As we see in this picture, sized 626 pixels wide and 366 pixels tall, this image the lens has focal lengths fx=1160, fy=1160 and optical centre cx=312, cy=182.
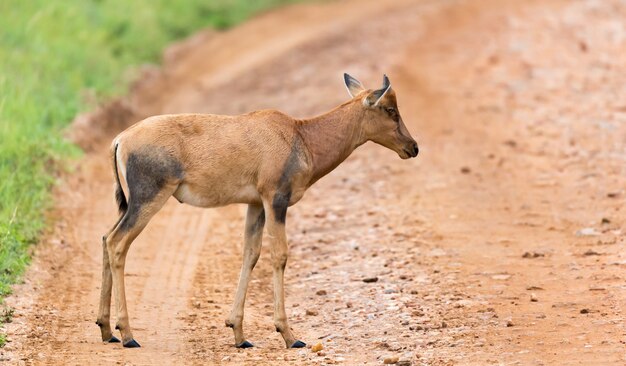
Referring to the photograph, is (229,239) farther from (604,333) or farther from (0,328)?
(604,333)

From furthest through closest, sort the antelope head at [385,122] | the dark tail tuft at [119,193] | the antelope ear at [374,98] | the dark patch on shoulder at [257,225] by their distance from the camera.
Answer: the antelope head at [385,122]
the antelope ear at [374,98]
the dark patch on shoulder at [257,225]
the dark tail tuft at [119,193]

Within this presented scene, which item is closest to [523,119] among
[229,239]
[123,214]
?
[229,239]

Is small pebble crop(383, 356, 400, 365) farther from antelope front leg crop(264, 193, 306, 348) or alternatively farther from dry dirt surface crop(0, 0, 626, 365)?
antelope front leg crop(264, 193, 306, 348)

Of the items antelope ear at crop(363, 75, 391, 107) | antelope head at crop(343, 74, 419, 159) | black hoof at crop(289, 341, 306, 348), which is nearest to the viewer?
black hoof at crop(289, 341, 306, 348)

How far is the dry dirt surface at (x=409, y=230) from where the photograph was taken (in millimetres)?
9055

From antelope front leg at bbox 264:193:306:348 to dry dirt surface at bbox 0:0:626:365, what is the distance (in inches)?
7.8

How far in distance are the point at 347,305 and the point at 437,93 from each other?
382 inches

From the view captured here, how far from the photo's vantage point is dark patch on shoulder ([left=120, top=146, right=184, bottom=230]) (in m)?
9.02

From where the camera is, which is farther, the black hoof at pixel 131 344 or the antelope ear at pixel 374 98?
the antelope ear at pixel 374 98

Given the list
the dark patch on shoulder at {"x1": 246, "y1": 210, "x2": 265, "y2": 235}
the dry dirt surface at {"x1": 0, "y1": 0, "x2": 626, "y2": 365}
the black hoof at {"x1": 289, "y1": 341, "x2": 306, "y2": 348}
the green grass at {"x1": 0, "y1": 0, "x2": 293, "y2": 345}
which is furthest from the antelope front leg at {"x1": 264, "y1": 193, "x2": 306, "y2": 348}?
the green grass at {"x1": 0, "y1": 0, "x2": 293, "y2": 345}

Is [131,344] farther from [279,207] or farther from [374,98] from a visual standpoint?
[374,98]

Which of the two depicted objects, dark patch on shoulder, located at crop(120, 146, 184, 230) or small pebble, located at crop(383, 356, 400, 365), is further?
dark patch on shoulder, located at crop(120, 146, 184, 230)

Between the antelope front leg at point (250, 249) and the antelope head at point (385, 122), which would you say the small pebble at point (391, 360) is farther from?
the antelope head at point (385, 122)

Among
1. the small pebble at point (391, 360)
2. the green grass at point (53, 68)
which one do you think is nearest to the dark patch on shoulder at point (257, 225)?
the small pebble at point (391, 360)
